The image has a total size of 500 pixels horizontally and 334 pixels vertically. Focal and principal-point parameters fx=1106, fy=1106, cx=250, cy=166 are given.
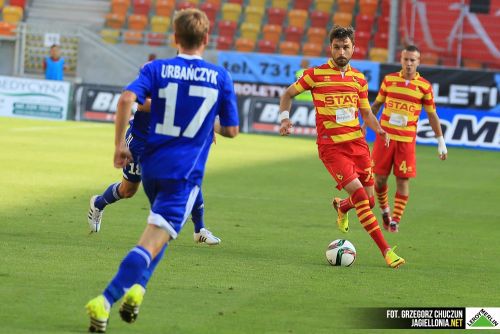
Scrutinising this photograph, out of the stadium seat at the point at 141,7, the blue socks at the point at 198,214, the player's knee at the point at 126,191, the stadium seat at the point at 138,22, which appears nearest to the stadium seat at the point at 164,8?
the stadium seat at the point at 141,7

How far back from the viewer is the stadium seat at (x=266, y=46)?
113 ft

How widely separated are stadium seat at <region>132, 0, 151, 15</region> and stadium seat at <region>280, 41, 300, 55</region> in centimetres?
541

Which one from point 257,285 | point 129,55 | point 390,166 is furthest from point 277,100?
point 257,285

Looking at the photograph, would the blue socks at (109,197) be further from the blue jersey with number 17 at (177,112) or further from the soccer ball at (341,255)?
the blue jersey with number 17 at (177,112)

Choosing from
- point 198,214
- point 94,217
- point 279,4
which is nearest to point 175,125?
point 198,214

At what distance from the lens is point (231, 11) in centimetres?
3606

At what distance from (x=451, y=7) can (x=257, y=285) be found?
2235 centimetres

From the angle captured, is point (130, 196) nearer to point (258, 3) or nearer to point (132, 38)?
point (132, 38)

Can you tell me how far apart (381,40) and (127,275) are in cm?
2798

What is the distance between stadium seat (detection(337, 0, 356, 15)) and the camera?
3497cm

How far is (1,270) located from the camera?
8648 millimetres

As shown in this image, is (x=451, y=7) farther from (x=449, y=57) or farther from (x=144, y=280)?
(x=144, y=280)

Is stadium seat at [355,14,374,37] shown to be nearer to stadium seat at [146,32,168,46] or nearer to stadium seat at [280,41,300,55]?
stadium seat at [280,41,300,55]

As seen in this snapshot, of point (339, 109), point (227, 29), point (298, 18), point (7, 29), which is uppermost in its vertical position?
point (339, 109)
